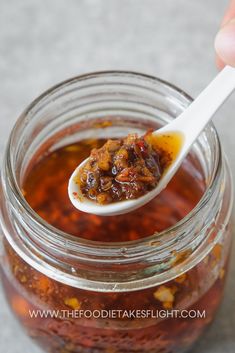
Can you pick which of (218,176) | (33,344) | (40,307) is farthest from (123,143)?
(33,344)

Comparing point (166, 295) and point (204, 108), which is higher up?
point (204, 108)

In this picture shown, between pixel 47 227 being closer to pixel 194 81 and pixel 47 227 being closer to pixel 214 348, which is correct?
pixel 214 348

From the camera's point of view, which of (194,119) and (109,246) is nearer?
(109,246)

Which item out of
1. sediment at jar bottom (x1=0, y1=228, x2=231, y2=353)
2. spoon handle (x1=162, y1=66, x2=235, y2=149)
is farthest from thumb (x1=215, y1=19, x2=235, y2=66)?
sediment at jar bottom (x1=0, y1=228, x2=231, y2=353)

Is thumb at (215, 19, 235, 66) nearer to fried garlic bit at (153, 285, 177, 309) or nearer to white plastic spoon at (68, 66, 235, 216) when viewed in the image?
white plastic spoon at (68, 66, 235, 216)

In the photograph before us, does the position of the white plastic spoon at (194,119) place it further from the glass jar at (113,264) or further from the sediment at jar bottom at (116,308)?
the sediment at jar bottom at (116,308)

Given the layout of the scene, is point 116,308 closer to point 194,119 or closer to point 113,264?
point 113,264

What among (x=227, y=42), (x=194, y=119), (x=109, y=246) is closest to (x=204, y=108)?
(x=194, y=119)
